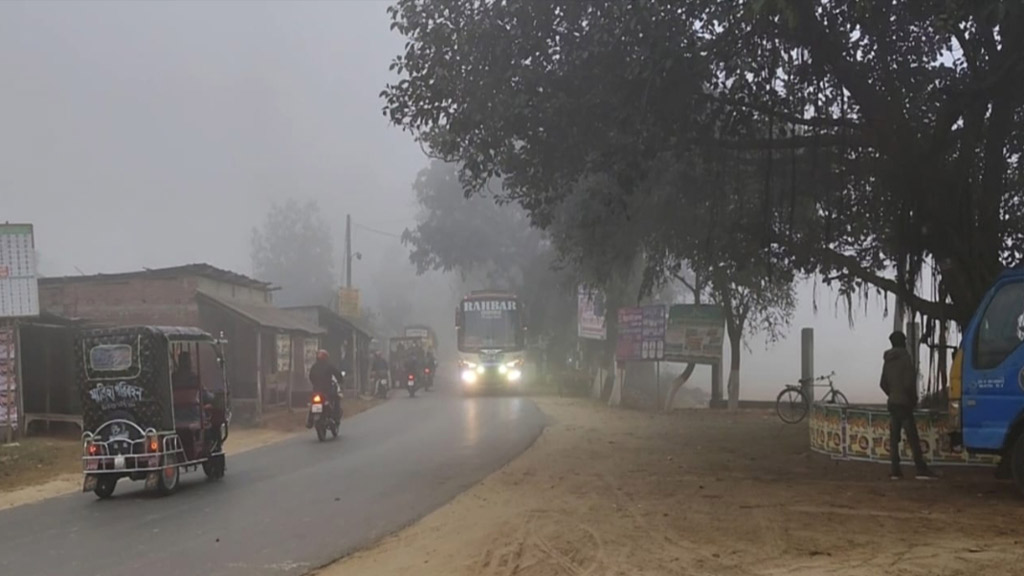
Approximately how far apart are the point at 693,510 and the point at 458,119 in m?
6.66

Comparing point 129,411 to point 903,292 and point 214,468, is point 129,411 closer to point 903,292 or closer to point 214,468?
point 214,468

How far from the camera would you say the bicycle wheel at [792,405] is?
74.3 ft

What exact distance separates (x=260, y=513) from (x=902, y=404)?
7.87 metres

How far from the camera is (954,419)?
34.2ft

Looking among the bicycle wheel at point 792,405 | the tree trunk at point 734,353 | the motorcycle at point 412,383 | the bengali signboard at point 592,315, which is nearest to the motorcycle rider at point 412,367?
the motorcycle at point 412,383

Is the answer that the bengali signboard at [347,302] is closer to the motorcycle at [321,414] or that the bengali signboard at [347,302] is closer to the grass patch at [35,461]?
the grass patch at [35,461]

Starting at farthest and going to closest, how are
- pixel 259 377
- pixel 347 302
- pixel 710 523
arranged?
pixel 347 302 → pixel 259 377 → pixel 710 523

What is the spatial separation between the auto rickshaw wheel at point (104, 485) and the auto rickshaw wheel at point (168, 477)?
0.58m

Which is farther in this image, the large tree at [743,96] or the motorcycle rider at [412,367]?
the motorcycle rider at [412,367]

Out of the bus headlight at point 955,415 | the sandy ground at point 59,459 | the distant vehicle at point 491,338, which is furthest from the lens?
the distant vehicle at point 491,338

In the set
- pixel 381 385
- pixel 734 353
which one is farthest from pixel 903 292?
pixel 381 385

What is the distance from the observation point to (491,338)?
36469mm

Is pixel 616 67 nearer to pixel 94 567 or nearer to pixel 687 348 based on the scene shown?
pixel 94 567

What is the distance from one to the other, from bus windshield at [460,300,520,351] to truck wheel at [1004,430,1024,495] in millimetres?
27083
